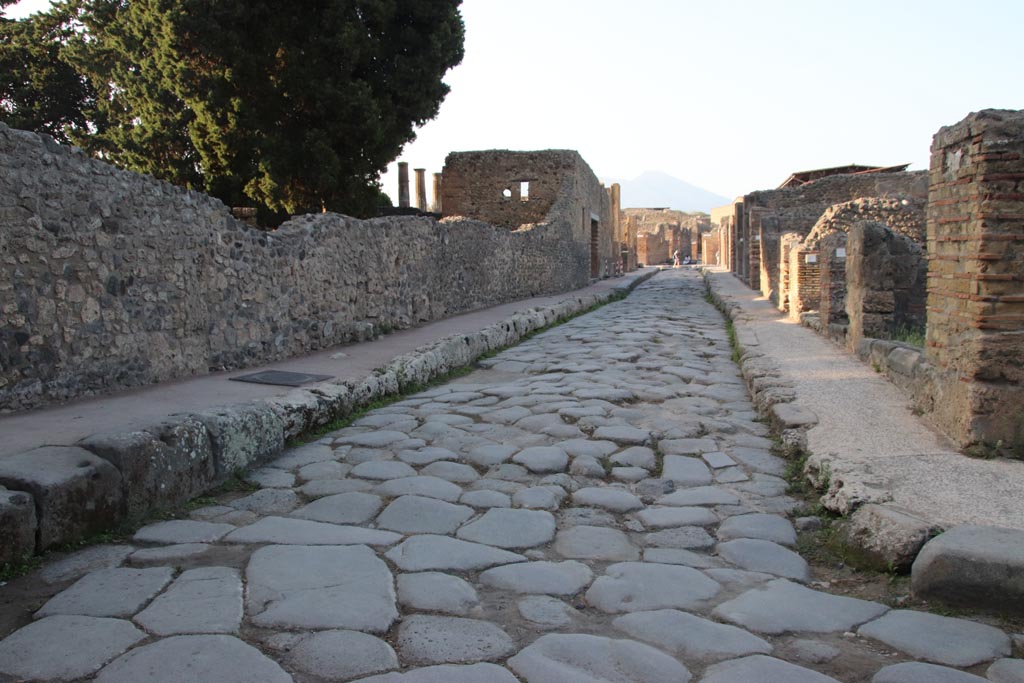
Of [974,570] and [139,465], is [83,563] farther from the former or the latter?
[974,570]

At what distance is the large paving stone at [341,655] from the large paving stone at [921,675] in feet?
4.46

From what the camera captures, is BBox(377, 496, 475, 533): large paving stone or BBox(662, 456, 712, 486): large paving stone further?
BBox(662, 456, 712, 486): large paving stone

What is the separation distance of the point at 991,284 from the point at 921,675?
253cm

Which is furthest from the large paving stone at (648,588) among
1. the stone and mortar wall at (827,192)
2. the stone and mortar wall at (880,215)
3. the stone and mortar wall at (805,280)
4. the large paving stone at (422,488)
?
the stone and mortar wall at (827,192)

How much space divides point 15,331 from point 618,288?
58.8 feet

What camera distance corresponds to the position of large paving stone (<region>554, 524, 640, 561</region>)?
3.10m

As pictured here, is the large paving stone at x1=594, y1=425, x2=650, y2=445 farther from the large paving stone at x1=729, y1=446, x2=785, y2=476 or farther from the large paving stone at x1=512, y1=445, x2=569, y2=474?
the large paving stone at x1=729, y1=446, x2=785, y2=476

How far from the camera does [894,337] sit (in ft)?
24.6

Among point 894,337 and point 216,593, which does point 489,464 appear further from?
point 894,337

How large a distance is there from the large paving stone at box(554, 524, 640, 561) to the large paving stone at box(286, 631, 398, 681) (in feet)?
3.35

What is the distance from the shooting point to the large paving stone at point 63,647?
2.08m

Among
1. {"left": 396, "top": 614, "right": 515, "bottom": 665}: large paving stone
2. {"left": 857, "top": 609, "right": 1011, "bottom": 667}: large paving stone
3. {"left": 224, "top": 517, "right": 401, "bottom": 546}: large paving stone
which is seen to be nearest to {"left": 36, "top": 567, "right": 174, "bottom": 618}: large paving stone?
{"left": 224, "top": 517, "right": 401, "bottom": 546}: large paving stone

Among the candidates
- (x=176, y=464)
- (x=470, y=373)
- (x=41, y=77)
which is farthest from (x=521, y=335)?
(x=41, y=77)

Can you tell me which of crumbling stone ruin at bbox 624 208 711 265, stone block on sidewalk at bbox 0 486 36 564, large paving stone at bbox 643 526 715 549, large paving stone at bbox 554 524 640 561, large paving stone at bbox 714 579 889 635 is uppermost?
crumbling stone ruin at bbox 624 208 711 265
